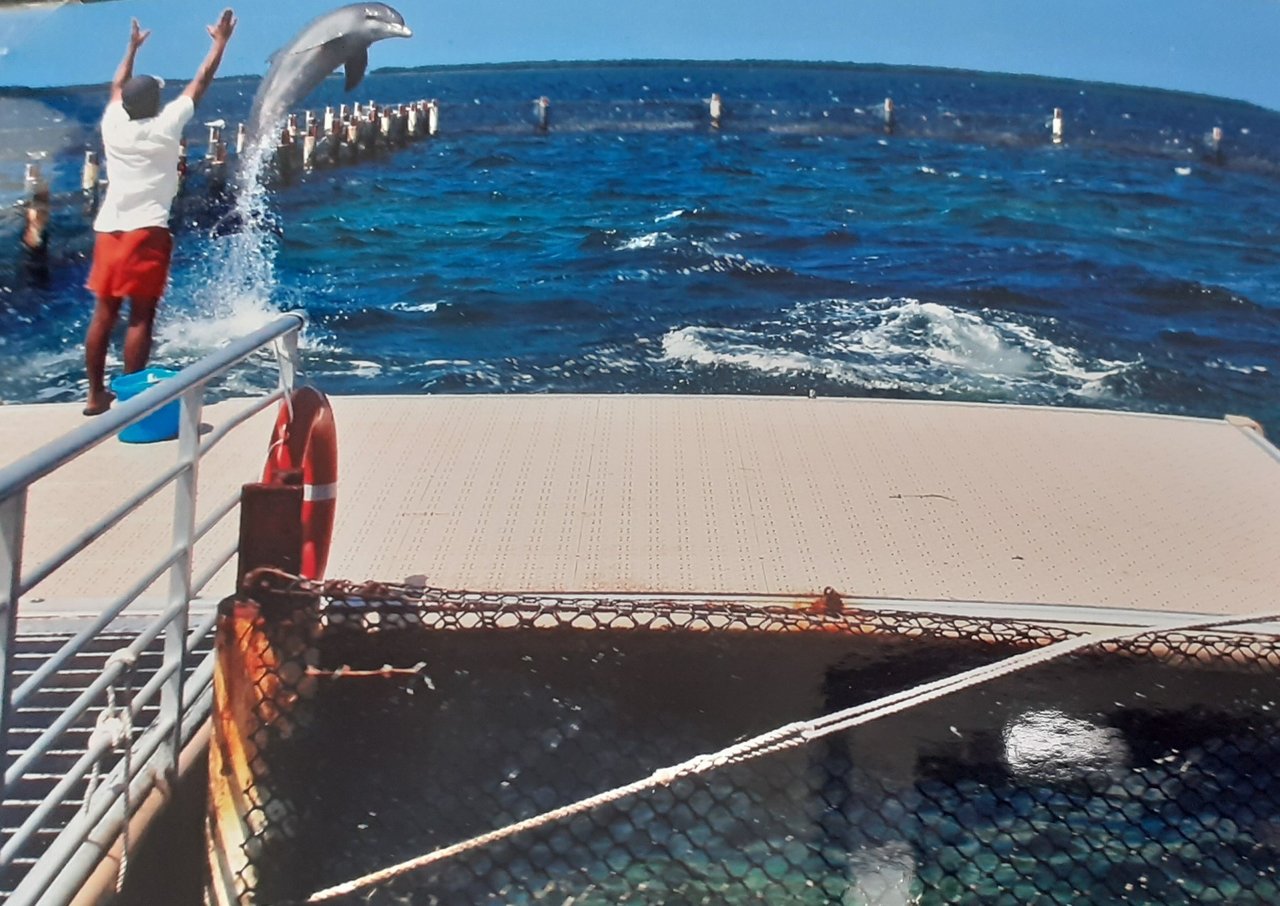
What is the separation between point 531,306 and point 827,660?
1896 millimetres

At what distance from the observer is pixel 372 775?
7.41ft

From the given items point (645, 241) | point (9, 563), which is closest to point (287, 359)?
point (9, 563)

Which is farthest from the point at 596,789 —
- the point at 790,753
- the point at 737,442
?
the point at 737,442

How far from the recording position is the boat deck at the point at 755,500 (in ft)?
10.0

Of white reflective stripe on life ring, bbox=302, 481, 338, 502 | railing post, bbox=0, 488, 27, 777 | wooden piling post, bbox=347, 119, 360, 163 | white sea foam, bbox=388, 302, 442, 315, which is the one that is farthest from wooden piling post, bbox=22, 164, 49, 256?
railing post, bbox=0, 488, 27, 777

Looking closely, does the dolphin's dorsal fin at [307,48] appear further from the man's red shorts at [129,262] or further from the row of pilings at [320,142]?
the man's red shorts at [129,262]

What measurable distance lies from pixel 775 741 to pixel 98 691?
1.10 m

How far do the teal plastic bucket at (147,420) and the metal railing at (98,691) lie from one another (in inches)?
33.2

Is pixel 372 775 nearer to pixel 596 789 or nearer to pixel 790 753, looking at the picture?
pixel 596 789

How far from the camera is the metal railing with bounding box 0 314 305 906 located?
1.62 metres

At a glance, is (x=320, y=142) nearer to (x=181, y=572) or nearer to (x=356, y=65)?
(x=356, y=65)

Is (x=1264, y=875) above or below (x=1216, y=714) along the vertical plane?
below

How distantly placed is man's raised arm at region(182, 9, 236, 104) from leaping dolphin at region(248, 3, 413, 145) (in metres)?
0.15

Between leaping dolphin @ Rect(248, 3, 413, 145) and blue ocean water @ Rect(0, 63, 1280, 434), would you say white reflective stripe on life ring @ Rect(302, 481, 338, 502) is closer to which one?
blue ocean water @ Rect(0, 63, 1280, 434)
